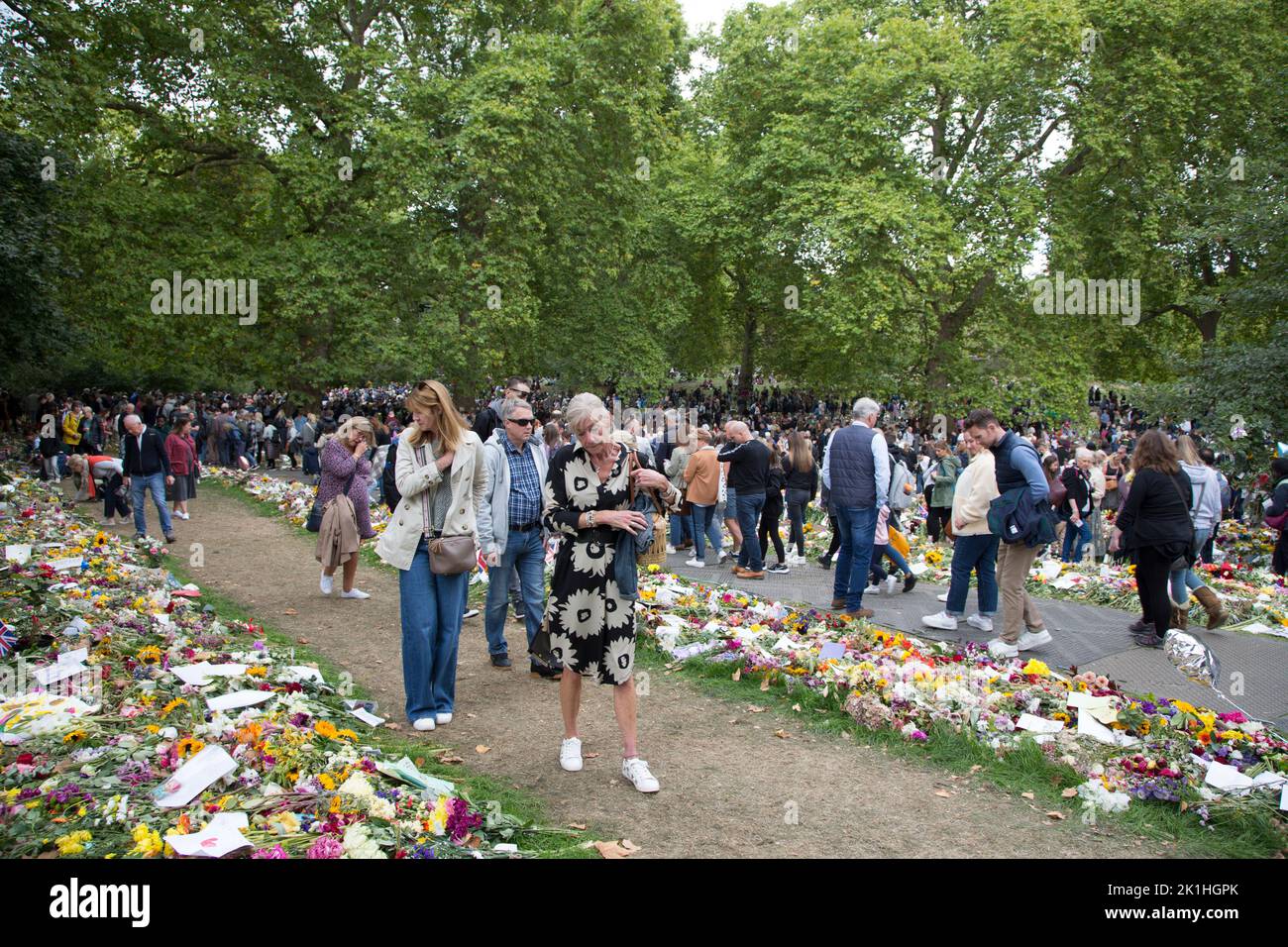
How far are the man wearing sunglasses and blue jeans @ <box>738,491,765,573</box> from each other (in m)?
4.32

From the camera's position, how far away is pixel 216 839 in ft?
11.1

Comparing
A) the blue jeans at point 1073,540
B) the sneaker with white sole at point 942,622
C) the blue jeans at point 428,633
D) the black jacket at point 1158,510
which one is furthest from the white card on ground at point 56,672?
the blue jeans at point 1073,540

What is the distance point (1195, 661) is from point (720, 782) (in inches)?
160

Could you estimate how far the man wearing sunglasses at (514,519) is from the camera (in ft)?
19.9

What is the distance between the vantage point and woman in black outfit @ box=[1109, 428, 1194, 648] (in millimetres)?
7000

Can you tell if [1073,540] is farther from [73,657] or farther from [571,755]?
[73,657]

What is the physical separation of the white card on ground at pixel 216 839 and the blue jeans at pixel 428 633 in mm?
1729

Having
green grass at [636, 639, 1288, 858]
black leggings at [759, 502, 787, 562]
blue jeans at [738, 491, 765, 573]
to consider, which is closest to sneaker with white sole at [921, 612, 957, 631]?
green grass at [636, 639, 1288, 858]

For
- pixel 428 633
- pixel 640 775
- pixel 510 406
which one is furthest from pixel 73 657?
pixel 640 775

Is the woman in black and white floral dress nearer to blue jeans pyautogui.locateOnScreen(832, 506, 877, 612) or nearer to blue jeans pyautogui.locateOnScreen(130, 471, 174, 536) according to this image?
blue jeans pyautogui.locateOnScreen(832, 506, 877, 612)

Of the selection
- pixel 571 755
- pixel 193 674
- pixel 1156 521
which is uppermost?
pixel 1156 521

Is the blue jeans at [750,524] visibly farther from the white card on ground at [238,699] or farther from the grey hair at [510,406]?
the white card on ground at [238,699]

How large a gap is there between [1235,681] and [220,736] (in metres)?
6.95
